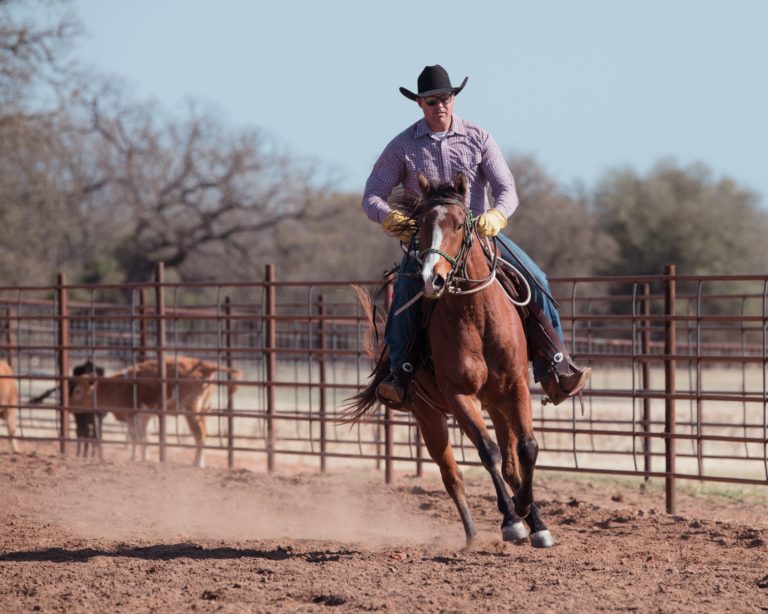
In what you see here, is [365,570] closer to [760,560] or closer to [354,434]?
[760,560]

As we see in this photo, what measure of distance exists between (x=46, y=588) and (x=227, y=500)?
3667 millimetres

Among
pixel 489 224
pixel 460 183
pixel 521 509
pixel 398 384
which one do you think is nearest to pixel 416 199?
pixel 460 183

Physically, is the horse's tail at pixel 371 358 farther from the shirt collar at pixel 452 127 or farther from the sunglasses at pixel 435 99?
the sunglasses at pixel 435 99

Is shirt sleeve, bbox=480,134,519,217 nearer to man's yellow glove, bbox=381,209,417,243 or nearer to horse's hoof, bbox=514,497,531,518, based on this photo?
man's yellow glove, bbox=381,209,417,243

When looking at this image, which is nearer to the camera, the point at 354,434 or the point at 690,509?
the point at 690,509

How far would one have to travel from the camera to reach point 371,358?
735 cm

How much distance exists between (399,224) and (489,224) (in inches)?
19.4

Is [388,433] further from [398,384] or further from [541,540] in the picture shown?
[541,540]

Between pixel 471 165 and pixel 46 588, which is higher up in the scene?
pixel 471 165

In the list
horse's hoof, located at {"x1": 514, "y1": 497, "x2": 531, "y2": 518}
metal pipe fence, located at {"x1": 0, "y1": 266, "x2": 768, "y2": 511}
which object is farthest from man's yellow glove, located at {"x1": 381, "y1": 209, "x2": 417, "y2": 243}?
metal pipe fence, located at {"x1": 0, "y1": 266, "x2": 768, "y2": 511}

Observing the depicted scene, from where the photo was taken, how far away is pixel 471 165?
6316mm

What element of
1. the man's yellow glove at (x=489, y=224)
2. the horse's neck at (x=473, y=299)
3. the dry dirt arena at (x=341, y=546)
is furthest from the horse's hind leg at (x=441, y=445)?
the man's yellow glove at (x=489, y=224)

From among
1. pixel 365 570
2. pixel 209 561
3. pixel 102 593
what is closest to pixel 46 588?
pixel 102 593

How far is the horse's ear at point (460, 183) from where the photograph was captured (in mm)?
5570
